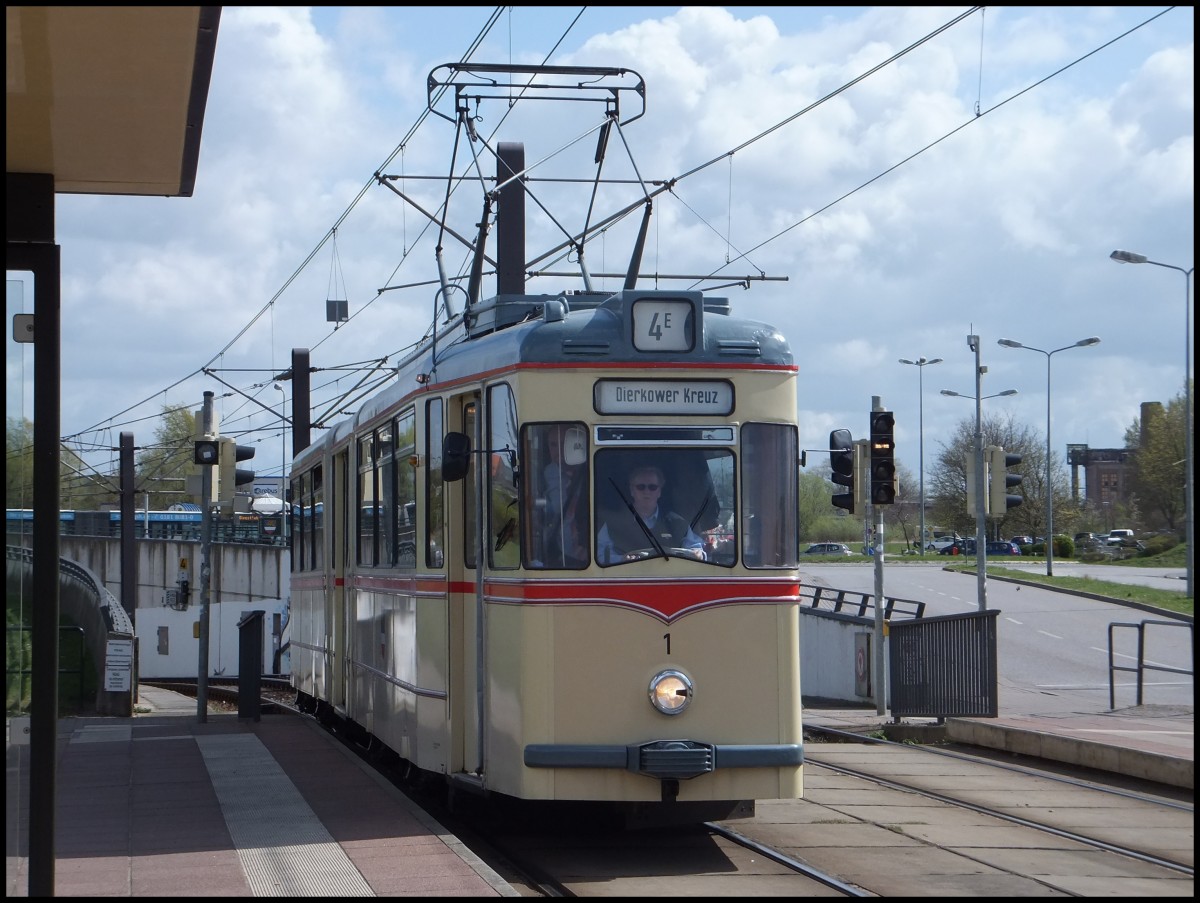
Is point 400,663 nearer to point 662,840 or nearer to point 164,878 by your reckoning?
A: point 662,840

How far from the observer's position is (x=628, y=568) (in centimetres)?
895

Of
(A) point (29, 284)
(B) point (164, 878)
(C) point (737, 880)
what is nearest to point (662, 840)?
(C) point (737, 880)

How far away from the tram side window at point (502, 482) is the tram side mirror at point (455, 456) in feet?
0.74

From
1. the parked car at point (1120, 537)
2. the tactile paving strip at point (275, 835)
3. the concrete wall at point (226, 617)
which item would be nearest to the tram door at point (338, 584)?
the tactile paving strip at point (275, 835)

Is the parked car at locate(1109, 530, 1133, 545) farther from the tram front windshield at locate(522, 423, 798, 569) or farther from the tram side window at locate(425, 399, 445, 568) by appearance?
the tram front windshield at locate(522, 423, 798, 569)

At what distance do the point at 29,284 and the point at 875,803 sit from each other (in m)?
7.28

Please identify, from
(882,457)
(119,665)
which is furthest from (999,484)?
(119,665)

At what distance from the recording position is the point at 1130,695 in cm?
2491

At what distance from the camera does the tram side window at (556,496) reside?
8.99 meters

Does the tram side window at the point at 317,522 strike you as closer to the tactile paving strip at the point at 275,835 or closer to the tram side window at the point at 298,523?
the tram side window at the point at 298,523

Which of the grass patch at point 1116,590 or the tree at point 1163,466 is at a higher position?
the tree at point 1163,466

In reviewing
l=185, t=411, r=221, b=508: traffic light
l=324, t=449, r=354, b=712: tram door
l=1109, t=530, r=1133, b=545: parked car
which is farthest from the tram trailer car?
l=1109, t=530, r=1133, b=545: parked car

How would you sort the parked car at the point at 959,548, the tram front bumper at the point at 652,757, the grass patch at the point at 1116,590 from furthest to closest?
the parked car at the point at 959,548
the grass patch at the point at 1116,590
the tram front bumper at the point at 652,757

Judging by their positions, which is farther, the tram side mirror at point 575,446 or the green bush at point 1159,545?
the green bush at point 1159,545
